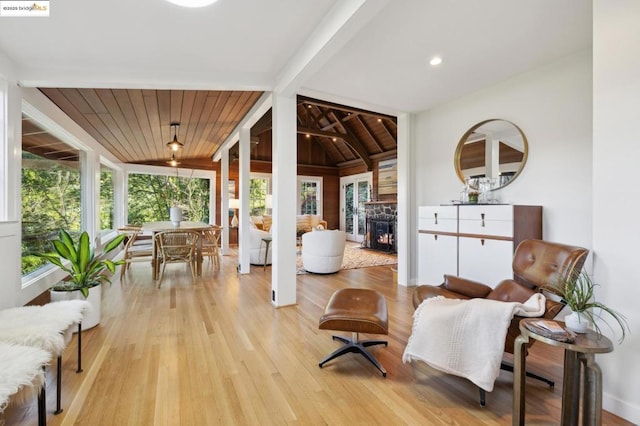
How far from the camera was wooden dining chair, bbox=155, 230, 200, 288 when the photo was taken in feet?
13.4

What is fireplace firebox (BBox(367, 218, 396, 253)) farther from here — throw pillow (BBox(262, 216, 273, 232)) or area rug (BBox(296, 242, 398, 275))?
throw pillow (BBox(262, 216, 273, 232))

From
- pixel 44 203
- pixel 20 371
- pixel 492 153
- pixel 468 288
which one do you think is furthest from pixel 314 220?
pixel 20 371

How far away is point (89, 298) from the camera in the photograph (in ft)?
8.31

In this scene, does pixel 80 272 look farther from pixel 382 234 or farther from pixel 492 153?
pixel 382 234

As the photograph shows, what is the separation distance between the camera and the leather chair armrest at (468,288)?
2264 millimetres

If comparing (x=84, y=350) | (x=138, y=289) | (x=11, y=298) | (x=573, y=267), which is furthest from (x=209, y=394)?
(x=138, y=289)

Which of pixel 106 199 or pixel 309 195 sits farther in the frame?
pixel 309 195

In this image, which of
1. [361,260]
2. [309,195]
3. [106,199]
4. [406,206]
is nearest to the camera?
[406,206]

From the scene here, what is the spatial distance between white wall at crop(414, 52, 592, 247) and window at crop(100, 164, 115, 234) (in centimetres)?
652

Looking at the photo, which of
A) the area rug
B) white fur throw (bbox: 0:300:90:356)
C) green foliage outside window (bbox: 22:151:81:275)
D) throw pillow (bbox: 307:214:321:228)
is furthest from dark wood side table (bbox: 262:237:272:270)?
throw pillow (bbox: 307:214:321:228)

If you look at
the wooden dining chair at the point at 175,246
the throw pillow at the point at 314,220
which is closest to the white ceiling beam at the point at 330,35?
the wooden dining chair at the point at 175,246

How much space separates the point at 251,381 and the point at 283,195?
6.13ft

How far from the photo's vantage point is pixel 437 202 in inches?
155

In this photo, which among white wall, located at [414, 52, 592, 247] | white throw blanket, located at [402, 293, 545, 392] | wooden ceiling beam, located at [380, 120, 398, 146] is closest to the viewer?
white throw blanket, located at [402, 293, 545, 392]
